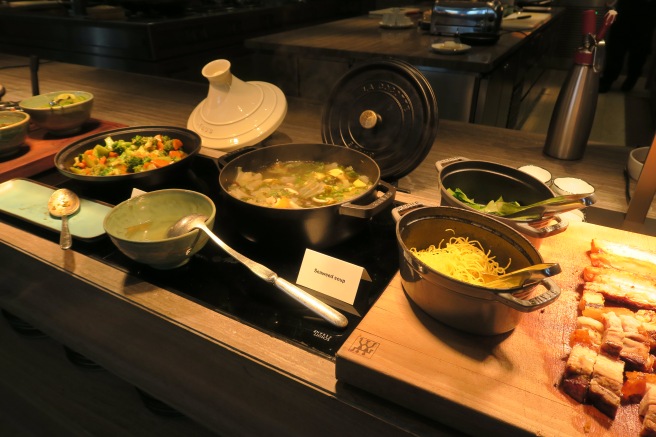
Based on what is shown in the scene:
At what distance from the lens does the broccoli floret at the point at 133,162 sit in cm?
146

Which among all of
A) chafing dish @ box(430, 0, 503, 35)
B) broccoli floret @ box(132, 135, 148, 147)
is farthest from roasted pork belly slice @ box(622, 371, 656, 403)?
chafing dish @ box(430, 0, 503, 35)

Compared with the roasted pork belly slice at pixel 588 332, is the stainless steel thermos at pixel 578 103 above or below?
above

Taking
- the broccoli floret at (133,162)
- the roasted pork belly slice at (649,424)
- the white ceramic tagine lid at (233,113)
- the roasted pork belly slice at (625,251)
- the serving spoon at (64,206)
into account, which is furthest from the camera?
the white ceramic tagine lid at (233,113)

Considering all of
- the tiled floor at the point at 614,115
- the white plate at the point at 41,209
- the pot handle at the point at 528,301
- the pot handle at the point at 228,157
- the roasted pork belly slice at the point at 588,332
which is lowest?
the tiled floor at the point at 614,115

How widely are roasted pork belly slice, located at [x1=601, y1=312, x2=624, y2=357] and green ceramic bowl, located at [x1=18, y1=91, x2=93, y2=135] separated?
2006 millimetres

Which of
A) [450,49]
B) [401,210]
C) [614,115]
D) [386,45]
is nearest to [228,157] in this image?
[401,210]

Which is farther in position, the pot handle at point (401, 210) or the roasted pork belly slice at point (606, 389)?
the pot handle at point (401, 210)

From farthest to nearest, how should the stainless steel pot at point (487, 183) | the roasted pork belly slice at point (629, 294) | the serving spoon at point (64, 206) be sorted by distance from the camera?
the serving spoon at point (64, 206)
the stainless steel pot at point (487, 183)
the roasted pork belly slice at point (629, 294)

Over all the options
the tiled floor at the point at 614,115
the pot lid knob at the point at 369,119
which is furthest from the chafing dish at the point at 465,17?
the pot lid knob at the point at 369,119

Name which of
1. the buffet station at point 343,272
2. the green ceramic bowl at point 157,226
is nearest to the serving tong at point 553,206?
the buffet station at point 343,272

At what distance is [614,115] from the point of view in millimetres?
6059

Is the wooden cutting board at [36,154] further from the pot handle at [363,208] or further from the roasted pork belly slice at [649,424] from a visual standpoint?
the roasted pork belly slice at [649,424]

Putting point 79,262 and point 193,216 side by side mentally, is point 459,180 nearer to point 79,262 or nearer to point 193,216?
point 193,216

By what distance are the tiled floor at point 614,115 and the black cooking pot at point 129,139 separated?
424 centimetres
